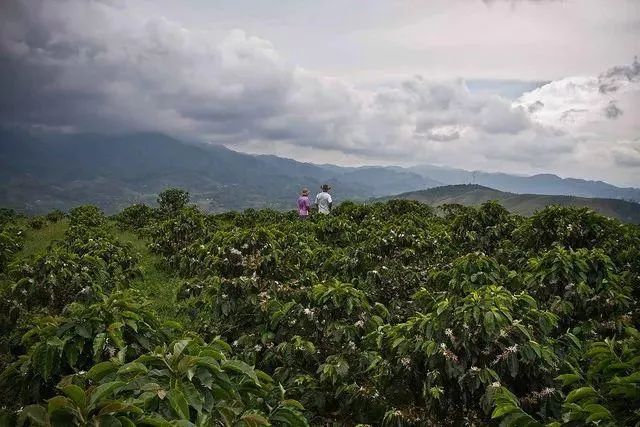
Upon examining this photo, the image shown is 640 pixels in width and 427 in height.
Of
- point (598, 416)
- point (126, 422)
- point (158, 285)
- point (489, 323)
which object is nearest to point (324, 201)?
point (158, 285)

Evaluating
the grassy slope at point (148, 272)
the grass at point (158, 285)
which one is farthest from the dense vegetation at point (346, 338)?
the grassy slope at point (148, 272)

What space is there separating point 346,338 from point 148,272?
1602cm

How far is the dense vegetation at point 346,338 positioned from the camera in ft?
13.4

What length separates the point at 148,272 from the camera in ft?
70.1

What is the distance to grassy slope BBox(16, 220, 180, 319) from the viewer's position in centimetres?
1616

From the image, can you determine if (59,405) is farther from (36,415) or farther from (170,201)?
(170,201)

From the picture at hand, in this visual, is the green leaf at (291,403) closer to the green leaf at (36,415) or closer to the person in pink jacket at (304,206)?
the green leaf at (36,415)

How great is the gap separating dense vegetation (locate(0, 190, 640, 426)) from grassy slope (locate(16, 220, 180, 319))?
196 centimetres

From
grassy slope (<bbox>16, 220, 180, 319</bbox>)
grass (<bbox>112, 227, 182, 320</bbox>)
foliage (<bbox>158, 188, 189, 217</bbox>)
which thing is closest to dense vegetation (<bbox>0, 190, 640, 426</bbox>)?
grass (<bbox>112, 227, 182, 320</bbox>)

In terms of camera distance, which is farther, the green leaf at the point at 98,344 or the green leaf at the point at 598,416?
the green leaf at the point at 98,344

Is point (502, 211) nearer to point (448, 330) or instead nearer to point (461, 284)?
point (461, 284)

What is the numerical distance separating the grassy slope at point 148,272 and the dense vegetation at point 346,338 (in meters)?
1.96

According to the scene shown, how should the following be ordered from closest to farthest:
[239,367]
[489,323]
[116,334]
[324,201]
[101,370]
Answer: [101,370] < [239,367] < [116,334] < [489,323] < [324,201]

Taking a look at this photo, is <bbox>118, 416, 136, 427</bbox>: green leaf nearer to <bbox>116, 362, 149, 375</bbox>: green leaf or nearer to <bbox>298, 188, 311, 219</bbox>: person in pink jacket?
<bbox>116, 362, 149, 375</bbox>: green leaf
